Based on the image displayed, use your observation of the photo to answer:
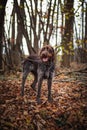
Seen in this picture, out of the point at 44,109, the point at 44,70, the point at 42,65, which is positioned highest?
the point at 42,65

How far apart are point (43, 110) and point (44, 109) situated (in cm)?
10

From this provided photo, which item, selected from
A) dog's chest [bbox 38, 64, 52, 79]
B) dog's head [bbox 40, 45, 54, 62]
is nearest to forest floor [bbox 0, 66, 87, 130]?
dog's chest [bbox 38, 64, 52, 79]

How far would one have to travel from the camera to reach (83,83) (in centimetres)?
1039

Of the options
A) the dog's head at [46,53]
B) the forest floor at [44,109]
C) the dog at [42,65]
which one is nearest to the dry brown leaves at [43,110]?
the forest floor at [44,109]

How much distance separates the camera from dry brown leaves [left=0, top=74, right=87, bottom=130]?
6.77 meters

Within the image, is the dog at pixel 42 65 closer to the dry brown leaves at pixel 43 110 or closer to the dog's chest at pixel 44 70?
the dog's chest at pixel 44 70

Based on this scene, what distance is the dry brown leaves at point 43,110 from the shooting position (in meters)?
6.77

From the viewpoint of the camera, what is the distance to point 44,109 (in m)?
7.61

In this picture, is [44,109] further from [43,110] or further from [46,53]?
[46,53]

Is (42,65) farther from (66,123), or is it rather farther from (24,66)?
(66,123)

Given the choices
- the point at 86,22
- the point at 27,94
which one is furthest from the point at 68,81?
the point at 86,22

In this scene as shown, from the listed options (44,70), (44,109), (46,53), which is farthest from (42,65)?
(44,109)

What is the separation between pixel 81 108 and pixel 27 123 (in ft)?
6.46

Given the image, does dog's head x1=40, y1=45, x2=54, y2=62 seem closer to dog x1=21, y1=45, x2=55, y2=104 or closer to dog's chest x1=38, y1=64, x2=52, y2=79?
dog x1=21, y1=45, x2=55, y2=104
